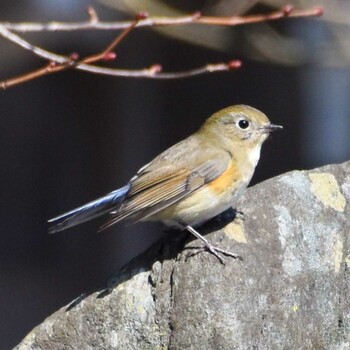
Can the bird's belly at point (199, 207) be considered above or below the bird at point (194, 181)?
below

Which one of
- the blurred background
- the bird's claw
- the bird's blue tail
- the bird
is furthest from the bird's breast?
the blurred background

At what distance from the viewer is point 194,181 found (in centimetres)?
422

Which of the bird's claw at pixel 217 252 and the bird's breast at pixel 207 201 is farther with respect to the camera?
the bird's breast at pixel 207 201

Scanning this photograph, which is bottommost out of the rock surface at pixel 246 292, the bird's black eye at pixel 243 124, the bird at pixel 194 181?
the rock surface at pixel 246 292

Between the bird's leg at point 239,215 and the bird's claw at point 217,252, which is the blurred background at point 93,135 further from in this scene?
the bird's claw at point 217,252

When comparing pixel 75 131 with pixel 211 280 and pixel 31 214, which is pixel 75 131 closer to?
pixel 31 214

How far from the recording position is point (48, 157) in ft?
24.8

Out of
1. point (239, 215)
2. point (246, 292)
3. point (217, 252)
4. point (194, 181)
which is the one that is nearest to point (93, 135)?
point (194, 181)

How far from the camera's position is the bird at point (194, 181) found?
402 centimetres

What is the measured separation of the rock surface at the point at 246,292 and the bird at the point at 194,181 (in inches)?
12.6

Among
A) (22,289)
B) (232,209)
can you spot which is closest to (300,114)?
(22,289)

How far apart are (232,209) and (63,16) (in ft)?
11.9

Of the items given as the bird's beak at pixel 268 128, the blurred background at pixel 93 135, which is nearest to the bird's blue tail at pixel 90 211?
the bird's beak at pixel 268 128

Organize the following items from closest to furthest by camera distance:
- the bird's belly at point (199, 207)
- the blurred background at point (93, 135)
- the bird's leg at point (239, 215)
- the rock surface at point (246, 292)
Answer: the rock surface at point (246, 292) < the bird's leg at point (239, 215) < the bird's belly at point (199, 207) < the blurred background at point (93, 135)
